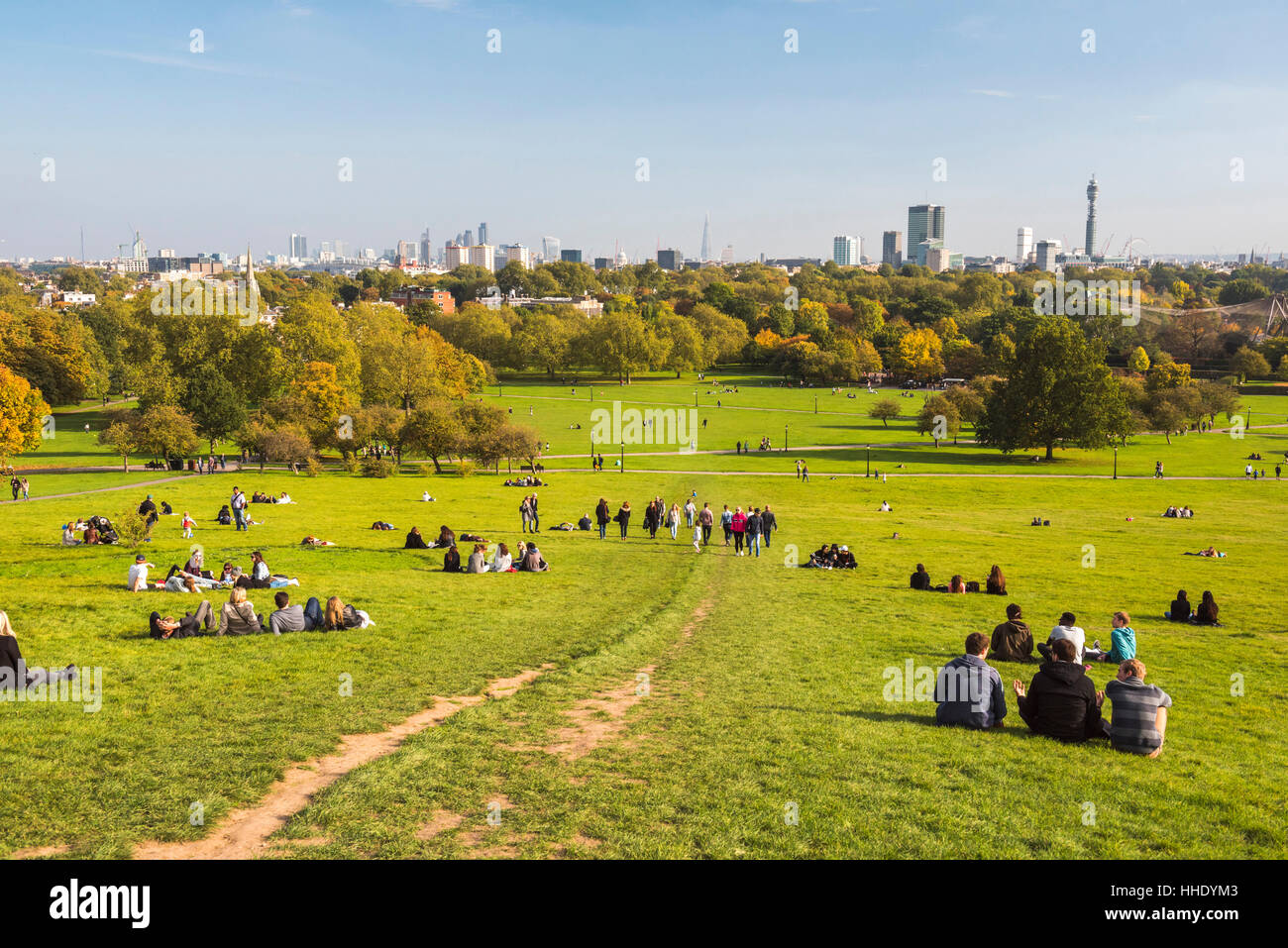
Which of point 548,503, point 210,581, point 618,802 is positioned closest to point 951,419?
Answer: point 548,503

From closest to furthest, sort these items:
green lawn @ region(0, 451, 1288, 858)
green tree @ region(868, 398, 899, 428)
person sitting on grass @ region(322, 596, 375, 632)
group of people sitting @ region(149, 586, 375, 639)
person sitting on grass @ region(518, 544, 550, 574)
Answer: green lawn @ region(0, 451, 1288, 858)
group of people sitting @ region(149, 586, 375, 639)
person sitting on grass @ region(322, 596, 375, 632)
person sitting on grass @ region(518, 544, 550, 574)
green tree @ region(868, 398, 899, 428)

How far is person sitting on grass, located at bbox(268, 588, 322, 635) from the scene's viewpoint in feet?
56.6

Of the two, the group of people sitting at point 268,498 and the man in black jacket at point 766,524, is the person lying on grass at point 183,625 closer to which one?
the man in black jacket at point 766,524

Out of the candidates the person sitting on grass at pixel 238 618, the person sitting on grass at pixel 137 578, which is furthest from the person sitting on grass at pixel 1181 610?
the person sitting on grass at pixel 137 578

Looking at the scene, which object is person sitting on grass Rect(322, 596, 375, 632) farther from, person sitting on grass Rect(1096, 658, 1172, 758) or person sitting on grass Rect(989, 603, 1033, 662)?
person sitting on grass Rect(1096, 658, 1172, 758)

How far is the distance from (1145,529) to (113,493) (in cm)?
5171

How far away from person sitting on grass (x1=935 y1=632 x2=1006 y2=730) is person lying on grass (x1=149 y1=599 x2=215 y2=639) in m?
13.3

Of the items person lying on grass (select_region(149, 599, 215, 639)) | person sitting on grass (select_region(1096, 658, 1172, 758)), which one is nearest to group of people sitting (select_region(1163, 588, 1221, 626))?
person sitting on grass (select_region(1096, 658, 1172, 758))

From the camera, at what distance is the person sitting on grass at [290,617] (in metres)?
17.2

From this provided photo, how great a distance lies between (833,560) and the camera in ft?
99.6

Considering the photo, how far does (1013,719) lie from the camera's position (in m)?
12.7

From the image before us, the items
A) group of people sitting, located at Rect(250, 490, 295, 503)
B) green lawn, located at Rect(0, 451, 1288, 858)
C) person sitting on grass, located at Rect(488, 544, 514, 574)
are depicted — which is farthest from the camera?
group of people sitting, located at Rect(250, 490, 295, 503)

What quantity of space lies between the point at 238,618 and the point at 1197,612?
22242mm

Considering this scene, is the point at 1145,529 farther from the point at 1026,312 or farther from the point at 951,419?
the point at 1026,312
